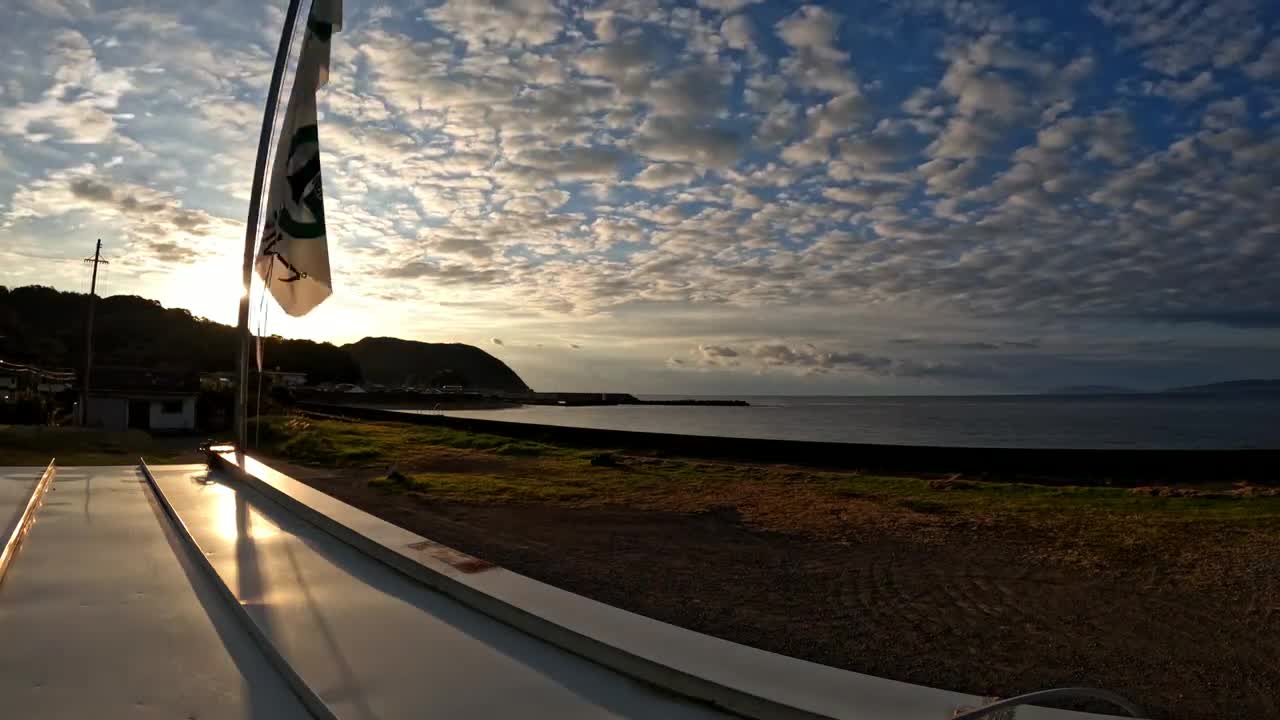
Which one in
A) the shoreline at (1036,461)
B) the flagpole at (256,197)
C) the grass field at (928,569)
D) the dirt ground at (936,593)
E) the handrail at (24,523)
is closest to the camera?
the handrail at (24,523)

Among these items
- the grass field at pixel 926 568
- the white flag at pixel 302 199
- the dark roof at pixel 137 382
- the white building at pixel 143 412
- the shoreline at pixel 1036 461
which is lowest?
the shoreline at pixel 1036 461

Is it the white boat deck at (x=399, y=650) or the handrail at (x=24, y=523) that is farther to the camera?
the handrail at (x=24, y=523)

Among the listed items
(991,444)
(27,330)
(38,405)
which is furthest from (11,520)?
(27,330)

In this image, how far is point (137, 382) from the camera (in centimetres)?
3478

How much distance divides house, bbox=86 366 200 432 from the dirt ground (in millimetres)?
29457

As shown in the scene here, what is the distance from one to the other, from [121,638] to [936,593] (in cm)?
534

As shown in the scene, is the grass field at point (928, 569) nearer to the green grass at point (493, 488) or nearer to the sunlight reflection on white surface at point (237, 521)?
the green grass at point (493, 488)

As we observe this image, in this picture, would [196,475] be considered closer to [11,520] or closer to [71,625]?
[11,520]

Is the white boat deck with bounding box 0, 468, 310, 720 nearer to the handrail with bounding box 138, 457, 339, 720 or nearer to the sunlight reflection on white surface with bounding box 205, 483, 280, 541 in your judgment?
the handrail with bounding box 138, 457, 339, 720

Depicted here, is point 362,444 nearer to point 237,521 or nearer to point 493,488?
point 493,488

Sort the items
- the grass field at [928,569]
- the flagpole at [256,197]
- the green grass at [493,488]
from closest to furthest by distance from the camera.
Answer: the grass field at [928,569] < the flagpole at [256,197] < the green grass at [493,488]

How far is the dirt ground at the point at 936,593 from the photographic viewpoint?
4.18 m

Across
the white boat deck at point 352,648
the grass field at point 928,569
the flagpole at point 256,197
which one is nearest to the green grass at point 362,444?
the grass field at point 928,569

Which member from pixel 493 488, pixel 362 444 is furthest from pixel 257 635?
pixel 362 444
